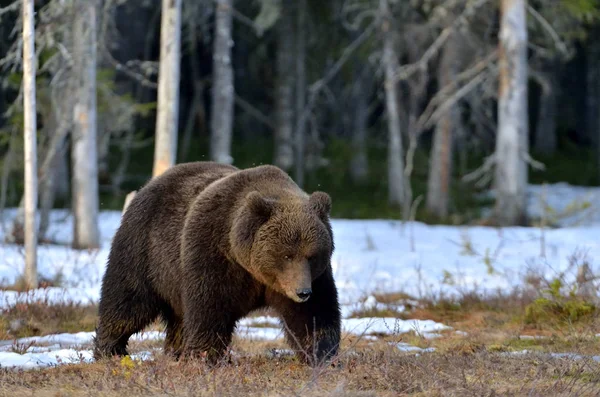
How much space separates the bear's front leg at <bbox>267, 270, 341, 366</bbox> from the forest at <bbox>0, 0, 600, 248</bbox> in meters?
7.07

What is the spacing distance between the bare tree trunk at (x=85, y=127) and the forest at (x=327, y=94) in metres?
0.04

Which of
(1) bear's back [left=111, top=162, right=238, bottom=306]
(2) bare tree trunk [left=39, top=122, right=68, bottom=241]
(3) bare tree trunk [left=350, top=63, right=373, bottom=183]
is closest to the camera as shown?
(1) bear's back [left=111, top=162, right=238, bottom=306]

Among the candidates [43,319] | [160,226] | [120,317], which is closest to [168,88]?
[43,319]

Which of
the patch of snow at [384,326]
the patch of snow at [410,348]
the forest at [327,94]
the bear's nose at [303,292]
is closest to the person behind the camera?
the bear's nose at [303,292]

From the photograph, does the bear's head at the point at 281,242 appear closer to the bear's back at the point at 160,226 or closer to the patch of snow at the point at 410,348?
the bear's back at the point at 160,226

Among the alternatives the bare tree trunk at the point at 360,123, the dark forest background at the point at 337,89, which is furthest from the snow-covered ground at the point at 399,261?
the bare tree trunk at the point at 360,123

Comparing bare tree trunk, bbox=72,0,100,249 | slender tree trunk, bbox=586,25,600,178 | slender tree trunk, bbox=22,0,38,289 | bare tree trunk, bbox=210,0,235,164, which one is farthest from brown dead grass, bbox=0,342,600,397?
slender tree trunk, bbox=586,25,600,178

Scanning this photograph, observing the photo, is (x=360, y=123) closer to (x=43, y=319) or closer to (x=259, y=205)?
(x=43, y=319)

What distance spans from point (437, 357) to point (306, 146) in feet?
79.8

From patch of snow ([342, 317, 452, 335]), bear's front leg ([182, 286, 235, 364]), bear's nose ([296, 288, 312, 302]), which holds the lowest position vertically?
patch of snow ([342, 317, 452, 335])

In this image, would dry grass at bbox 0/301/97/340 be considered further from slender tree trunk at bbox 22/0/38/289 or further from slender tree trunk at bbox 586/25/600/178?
slender tree trunk at bbox 586/25/600/178

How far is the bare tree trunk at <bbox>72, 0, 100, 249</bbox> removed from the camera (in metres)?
14.9

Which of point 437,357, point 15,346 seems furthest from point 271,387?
point 15,346

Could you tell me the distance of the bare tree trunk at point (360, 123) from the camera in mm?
28703
